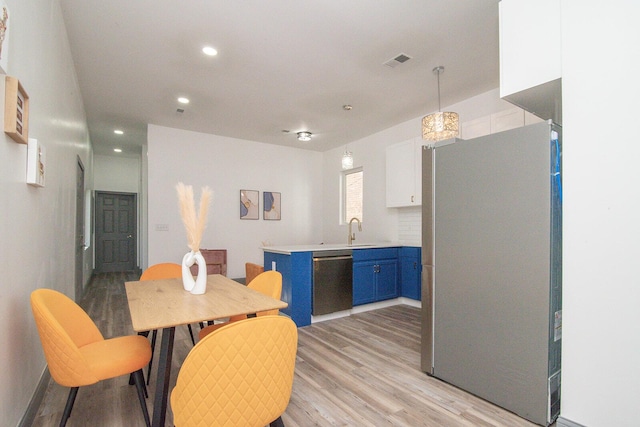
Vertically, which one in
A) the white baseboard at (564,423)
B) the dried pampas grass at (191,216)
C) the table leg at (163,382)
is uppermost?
the dried pampas grass at (191,216)

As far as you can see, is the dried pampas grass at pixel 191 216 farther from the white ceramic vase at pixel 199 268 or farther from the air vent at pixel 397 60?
the air vent at pixel 397 60

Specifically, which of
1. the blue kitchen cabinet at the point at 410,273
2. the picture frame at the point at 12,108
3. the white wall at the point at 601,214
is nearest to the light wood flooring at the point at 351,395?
the white wall at the point at 601,214

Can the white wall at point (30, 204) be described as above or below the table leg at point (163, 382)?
above

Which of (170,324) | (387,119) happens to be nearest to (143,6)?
(170,324)

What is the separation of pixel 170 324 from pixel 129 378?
59.0 inches

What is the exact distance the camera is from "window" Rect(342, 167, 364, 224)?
625 cm

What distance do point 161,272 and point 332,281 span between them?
194 cm

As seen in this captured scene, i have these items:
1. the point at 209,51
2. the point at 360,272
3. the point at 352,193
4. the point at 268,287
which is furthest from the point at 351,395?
the point at 352,193

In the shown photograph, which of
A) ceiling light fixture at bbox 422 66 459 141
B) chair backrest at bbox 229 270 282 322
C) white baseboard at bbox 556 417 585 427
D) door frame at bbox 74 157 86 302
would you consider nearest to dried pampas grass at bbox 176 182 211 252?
chair backrest at bbox 229 270 282 322

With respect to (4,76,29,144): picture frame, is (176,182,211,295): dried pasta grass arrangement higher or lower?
lower

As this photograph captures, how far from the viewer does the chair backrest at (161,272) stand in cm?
280

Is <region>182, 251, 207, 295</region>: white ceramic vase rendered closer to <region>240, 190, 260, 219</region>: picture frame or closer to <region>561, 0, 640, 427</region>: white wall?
<region>561, 0, 640, 427</region>: white wall

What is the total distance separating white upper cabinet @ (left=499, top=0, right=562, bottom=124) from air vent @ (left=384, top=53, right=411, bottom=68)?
3.82 feet

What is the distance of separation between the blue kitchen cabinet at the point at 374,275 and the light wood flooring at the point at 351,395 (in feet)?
3.08
